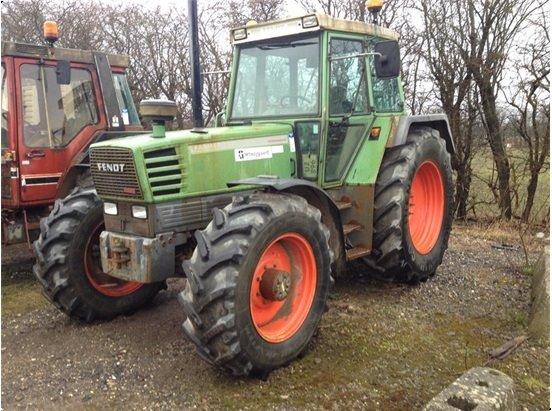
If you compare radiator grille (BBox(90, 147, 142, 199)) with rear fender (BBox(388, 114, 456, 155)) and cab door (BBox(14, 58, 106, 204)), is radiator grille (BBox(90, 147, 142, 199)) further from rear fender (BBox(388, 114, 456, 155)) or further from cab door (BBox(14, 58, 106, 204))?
cab door (BBox(14, 58, 106, 204))

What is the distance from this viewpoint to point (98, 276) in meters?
4.45

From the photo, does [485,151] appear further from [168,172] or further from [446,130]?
[168,172]

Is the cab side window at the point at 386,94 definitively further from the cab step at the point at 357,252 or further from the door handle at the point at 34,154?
the door handle at the point at 34,154

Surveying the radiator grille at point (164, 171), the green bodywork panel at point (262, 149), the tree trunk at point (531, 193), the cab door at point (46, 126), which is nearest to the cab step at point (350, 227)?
the green bodywork panel at point (262, 149)

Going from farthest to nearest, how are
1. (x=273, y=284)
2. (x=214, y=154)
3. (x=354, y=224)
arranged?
1. (x=354, y=224)
2. (x=214, y=154)
3. (x=273, y=284)

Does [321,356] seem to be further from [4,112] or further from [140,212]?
[4,112]

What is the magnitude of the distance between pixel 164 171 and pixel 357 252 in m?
1.81

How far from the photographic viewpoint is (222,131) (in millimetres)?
4047

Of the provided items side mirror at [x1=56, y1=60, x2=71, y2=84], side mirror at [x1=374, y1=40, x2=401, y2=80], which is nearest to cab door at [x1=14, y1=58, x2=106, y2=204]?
side mirror at [x1=56, y1=60, x2=71, y2=84]

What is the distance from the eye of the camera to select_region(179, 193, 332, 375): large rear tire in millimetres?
3074

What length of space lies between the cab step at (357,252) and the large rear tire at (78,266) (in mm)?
1789

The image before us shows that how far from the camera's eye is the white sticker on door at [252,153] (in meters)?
4.03

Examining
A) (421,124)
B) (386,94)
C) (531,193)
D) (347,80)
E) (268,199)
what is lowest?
(531,193)

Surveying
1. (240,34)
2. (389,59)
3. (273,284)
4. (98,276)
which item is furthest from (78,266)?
(389,59)
